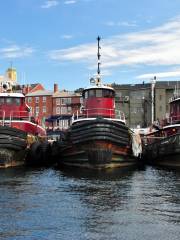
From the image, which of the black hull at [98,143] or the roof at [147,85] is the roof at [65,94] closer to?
the roof at [147,85]

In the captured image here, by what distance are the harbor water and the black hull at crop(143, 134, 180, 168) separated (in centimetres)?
498

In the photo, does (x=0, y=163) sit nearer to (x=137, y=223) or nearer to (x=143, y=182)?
(x=143, y=182)

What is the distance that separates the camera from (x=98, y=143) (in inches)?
1049

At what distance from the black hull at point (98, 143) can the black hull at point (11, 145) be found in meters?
2.83

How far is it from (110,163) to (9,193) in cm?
968

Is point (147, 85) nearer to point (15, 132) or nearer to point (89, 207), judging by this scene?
point (15, 132)

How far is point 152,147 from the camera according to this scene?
3344 cm

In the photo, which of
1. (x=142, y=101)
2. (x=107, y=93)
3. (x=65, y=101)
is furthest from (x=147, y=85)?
(x=107, y=93)

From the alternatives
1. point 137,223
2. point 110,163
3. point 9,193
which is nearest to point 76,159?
point 110,163

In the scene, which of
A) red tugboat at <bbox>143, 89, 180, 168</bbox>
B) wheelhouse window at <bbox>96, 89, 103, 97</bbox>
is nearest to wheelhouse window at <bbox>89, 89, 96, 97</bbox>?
wheelhouse window at <bbox>96, 89, 103, 97</bbox>

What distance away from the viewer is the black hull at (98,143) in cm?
2648

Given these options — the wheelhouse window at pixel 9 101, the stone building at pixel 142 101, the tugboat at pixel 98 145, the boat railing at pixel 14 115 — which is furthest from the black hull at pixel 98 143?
the stone building at pixel 142 101

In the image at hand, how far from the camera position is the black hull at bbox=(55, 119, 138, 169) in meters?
26.5

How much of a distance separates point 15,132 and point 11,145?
82 cm
